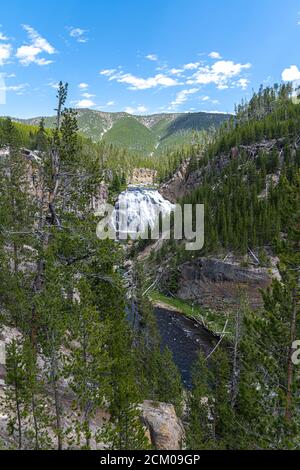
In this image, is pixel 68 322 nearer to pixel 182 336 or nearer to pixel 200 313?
pixel 182 336

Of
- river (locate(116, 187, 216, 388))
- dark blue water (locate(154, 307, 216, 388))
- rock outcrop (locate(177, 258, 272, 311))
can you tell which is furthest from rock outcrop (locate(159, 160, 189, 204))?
dark blue water (locate(154, 307, 216, 388))

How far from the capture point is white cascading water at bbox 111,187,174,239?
122750 millimetres

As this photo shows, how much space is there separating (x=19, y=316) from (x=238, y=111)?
605 ft

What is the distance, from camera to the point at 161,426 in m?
21.4

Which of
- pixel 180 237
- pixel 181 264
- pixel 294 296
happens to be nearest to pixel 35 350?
pixel 294 296

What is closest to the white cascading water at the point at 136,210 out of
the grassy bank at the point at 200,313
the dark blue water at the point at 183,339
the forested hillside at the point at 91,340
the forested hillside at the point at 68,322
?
the grassy bank at the point at 200,313

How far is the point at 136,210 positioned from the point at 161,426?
349ft

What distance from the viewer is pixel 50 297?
1580cm

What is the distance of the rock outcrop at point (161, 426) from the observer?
20.8 meters

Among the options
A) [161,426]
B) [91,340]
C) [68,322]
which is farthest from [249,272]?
[68,322]

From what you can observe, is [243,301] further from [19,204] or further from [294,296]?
[19,204]

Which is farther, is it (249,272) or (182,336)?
(249,272)

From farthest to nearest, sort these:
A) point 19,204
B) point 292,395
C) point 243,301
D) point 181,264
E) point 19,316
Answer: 1. point 181,264
2. point 19,204
3. point 243,301
4. point 19,316
5. point 292,395

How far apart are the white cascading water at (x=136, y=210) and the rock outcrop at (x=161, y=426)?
96.7 m
